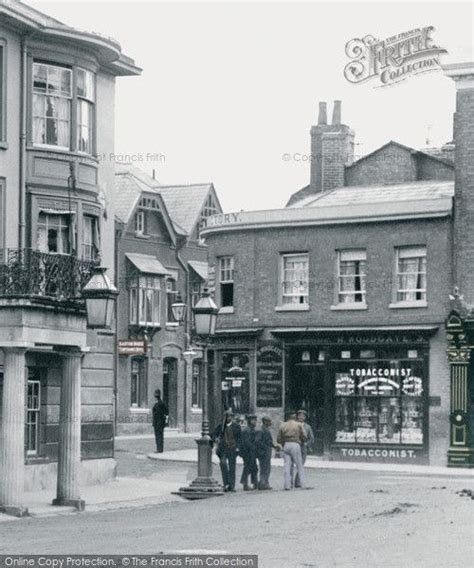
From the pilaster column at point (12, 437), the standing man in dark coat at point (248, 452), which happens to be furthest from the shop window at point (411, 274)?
the pilaster column at point (12, 437)

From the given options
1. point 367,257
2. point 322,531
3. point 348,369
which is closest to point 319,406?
point 348,369

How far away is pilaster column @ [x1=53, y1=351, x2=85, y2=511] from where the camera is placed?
25.1 metres

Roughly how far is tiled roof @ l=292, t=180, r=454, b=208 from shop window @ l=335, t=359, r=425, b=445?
5.07 m

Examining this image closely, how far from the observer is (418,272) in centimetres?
3994

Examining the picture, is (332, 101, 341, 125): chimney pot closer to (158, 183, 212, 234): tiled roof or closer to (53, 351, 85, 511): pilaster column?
(158, 183, 212, 234): tiled roof

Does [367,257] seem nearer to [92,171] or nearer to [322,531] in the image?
[92,171]

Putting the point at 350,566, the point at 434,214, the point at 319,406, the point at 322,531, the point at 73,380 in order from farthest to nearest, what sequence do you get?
the point at 319,406, the point at 434,214, the point at 73,380, the point at 322,531, the point at 350,566

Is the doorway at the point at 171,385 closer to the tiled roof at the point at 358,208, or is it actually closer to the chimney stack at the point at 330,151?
the chimney stack at the point at 330,151

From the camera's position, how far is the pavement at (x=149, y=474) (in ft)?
84.5

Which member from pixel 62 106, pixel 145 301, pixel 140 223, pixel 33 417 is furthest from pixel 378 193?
pixel 33 417

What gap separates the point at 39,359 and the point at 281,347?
47.6 ft

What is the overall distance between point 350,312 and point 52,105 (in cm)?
1533

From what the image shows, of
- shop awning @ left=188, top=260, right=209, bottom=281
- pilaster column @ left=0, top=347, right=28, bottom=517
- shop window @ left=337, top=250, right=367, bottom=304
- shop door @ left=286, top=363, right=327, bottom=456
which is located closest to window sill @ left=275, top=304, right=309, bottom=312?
shop window @ left=337, top=250, right=367, bottom=304

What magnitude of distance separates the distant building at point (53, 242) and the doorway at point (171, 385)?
29.7 m
